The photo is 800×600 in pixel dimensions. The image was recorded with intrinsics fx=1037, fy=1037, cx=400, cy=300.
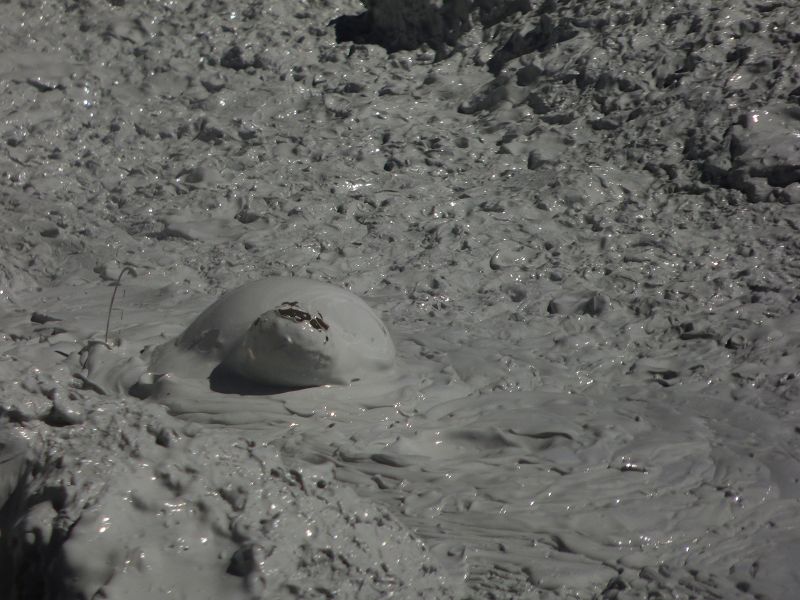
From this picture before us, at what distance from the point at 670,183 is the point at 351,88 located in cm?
201

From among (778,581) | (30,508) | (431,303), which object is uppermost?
(30,508)

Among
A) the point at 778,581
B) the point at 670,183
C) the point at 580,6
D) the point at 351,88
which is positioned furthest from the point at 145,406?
the point at 580,6

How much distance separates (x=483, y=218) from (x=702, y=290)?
1.11 meters

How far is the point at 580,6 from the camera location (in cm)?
592

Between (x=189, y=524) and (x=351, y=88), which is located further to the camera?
(x=351, y=88)

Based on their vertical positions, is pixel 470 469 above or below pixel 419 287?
above

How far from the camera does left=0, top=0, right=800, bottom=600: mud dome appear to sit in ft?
7.64

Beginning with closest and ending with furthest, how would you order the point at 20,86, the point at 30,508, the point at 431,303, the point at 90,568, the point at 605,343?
the point at 90,568 → the point at 30,508 → the point at 605,343 → the point at 431,303 → the point at 20,86

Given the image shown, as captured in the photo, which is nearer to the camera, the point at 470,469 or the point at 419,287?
the point at 470,469

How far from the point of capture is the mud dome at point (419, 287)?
91.7 inches

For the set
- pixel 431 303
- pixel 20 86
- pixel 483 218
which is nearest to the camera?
pixel 431 303

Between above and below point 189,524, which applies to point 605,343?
below

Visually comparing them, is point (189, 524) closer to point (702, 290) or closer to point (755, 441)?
point (755, 441)

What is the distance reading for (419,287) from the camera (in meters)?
4.43
